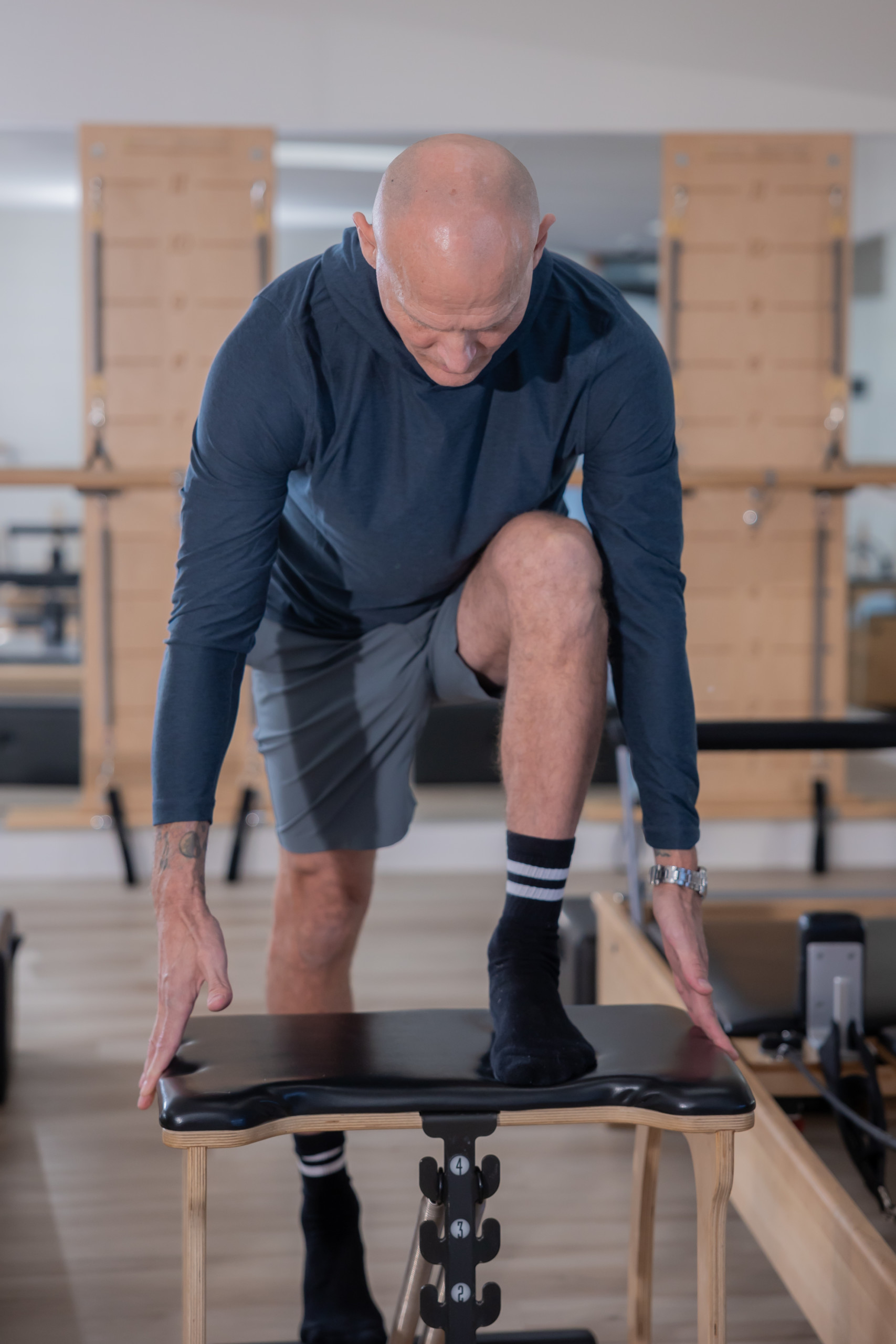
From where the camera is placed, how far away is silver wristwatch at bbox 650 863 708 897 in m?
1.25

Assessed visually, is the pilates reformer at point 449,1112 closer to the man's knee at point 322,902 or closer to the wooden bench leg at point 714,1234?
the wooden bench leg at point 714,1234

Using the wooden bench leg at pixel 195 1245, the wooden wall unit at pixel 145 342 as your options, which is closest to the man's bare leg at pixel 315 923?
the wooden bench leg at pixel 195 1245

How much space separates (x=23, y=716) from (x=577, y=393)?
10.7ft

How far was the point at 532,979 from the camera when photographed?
1207 mm

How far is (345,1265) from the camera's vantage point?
4.85 ft

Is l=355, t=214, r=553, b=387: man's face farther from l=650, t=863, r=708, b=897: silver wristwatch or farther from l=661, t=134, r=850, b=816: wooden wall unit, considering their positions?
l=661, t=134, r=850, b=816: wooden wall unit

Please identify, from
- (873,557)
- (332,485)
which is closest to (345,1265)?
(332,485)

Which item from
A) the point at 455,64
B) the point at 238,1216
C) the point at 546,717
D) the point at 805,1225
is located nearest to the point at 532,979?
the point at 546,717

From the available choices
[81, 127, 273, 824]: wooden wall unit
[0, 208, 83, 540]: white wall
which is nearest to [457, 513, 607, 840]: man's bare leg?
[81, 127, 273, 824]: wooden wall unit

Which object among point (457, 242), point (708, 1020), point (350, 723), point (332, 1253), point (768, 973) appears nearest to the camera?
point (457, 242)

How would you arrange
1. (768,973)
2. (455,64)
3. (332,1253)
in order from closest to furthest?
(332,1253)
(768,973)
(455,64)

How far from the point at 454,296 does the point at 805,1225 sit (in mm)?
1034

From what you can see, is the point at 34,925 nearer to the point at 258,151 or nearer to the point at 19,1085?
the point at 19,1085

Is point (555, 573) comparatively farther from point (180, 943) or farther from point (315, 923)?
point (315, 923)
